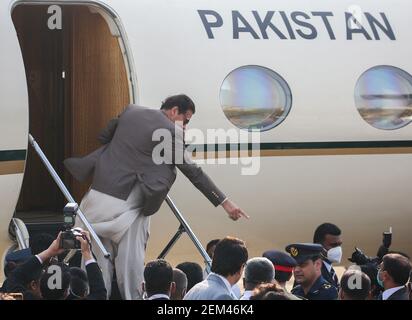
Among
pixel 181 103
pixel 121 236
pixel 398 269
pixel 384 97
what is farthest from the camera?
pixel 384 97

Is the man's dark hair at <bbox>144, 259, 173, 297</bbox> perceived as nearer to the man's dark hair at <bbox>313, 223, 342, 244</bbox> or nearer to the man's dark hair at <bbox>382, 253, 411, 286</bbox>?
the man's dark hair at <bbox>382, 253, 411, 286</bbox>

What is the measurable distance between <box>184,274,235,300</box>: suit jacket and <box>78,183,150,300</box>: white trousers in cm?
206

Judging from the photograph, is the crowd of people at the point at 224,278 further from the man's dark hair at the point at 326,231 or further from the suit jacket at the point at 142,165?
the man's dark hair at the point at 326,231

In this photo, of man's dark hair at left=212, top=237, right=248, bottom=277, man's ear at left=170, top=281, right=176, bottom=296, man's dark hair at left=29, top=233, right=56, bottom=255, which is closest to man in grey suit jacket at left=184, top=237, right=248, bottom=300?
man's dark hair at left=212, top=237, right=248, bottom=277

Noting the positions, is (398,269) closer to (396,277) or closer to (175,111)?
(396,277)

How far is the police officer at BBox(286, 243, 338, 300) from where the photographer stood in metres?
6.76

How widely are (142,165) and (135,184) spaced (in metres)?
0.17

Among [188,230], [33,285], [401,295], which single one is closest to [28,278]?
[33,285]

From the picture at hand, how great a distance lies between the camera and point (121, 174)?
25.5ft

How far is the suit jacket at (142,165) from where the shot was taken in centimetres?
771

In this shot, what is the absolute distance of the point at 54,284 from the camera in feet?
19.3

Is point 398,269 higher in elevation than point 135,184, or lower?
lower

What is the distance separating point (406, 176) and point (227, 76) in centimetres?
216

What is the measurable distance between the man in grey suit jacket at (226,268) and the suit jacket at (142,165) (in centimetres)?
180
